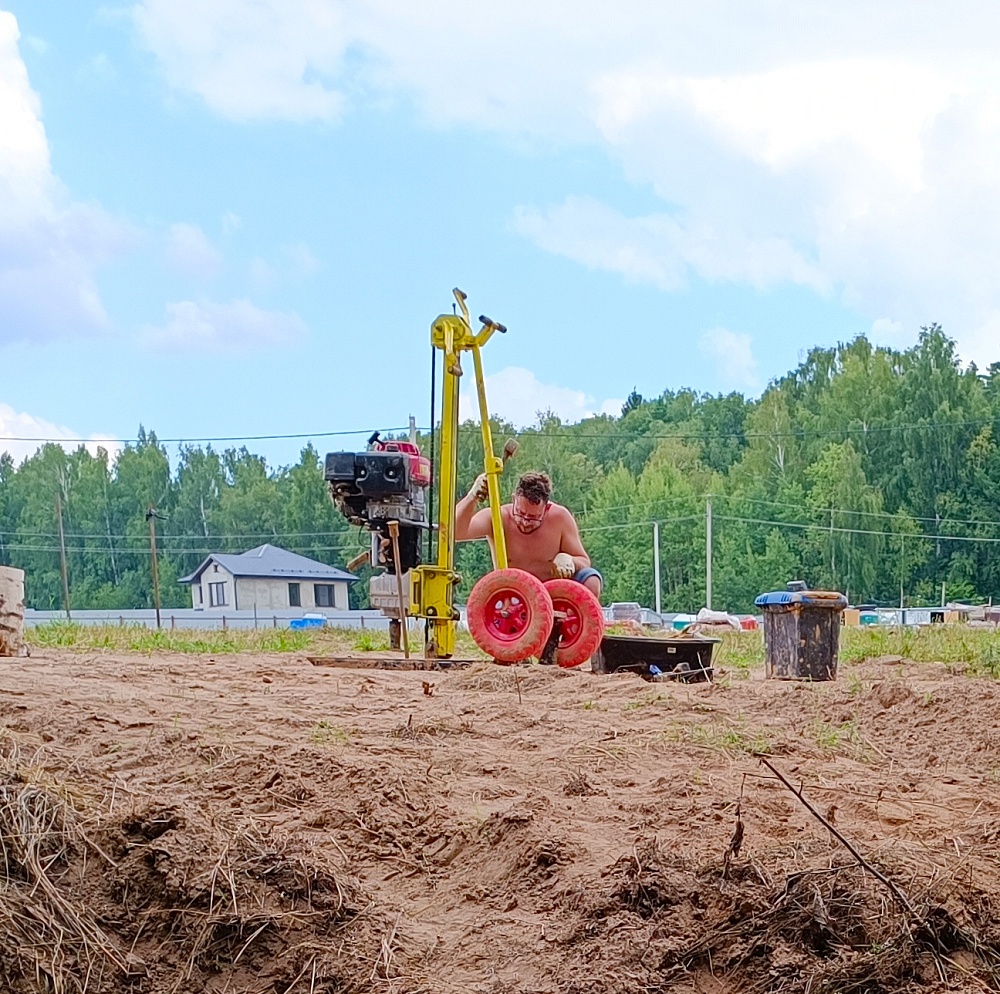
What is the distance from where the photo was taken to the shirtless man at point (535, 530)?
859 cm

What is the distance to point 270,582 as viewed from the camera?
59.8 metres

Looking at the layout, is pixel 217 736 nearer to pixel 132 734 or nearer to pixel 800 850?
pixel 132 734

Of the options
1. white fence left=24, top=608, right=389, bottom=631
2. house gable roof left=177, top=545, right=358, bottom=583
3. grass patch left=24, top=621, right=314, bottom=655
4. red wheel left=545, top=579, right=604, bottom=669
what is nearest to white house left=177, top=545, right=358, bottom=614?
house gable roof left=177, top=545, right=358, bottom=583

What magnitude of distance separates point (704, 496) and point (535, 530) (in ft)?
169

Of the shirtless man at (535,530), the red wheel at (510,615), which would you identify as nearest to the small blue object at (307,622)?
the shirtless man at (535,530)

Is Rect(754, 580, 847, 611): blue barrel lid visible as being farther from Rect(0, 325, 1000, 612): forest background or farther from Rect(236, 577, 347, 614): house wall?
Rect(236, 577, 347, 614): house wall

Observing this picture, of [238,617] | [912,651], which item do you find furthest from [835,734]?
[238,617]

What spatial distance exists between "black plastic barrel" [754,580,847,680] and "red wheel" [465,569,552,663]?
1383 mm

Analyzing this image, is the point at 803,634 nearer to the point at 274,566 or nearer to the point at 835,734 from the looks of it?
the point at 835,734

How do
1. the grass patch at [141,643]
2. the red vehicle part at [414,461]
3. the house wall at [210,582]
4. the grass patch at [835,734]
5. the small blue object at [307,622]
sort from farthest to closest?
the house wall at [210,582], the small blue object at [307,622], the grass patch at [141,643], the red vehicle part at [414,461], the grass patch at [835,734]

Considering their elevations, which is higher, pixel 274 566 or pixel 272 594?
pixel 274 566

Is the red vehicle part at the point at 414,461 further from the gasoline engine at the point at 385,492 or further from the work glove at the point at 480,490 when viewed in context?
the work glove at the point at 480,490

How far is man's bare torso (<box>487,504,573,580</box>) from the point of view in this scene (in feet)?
28.8

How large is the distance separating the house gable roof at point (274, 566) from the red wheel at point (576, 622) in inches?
2056
